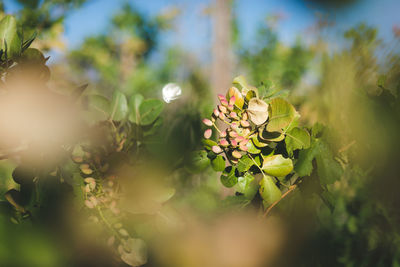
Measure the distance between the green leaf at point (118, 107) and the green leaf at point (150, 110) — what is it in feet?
0.08

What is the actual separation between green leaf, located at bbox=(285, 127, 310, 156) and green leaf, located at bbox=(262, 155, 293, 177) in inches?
0.7

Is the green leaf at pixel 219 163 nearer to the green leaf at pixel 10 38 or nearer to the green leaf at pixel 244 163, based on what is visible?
the green leaf at pixel 244 163

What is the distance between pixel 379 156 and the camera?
0.37 meters

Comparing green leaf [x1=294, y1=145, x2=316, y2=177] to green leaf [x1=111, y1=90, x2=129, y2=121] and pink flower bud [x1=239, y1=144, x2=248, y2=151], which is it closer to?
pink flower bud [x1=239, y1=144, x2=248, y2=151]

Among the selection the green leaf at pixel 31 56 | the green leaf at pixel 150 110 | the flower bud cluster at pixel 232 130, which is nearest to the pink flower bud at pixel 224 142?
the flower bud cluster at pixel 232 130

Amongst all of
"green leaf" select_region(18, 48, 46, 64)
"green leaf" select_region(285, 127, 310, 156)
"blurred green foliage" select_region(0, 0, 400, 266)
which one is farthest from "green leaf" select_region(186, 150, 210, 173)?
"green leaf" select_region(18, 48, 46, 64)

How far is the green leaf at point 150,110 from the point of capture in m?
0.40

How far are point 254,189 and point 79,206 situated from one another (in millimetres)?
242

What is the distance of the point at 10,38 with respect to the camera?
1.10 ft

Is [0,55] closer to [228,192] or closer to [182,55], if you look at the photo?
[228,192]

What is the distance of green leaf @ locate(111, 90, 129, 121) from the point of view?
399 mm

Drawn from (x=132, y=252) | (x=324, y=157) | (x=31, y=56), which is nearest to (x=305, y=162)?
(x=324, y=157)

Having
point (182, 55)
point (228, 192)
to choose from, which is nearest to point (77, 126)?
point (228, 192)

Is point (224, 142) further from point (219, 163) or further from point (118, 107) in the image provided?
point (118, 107)
